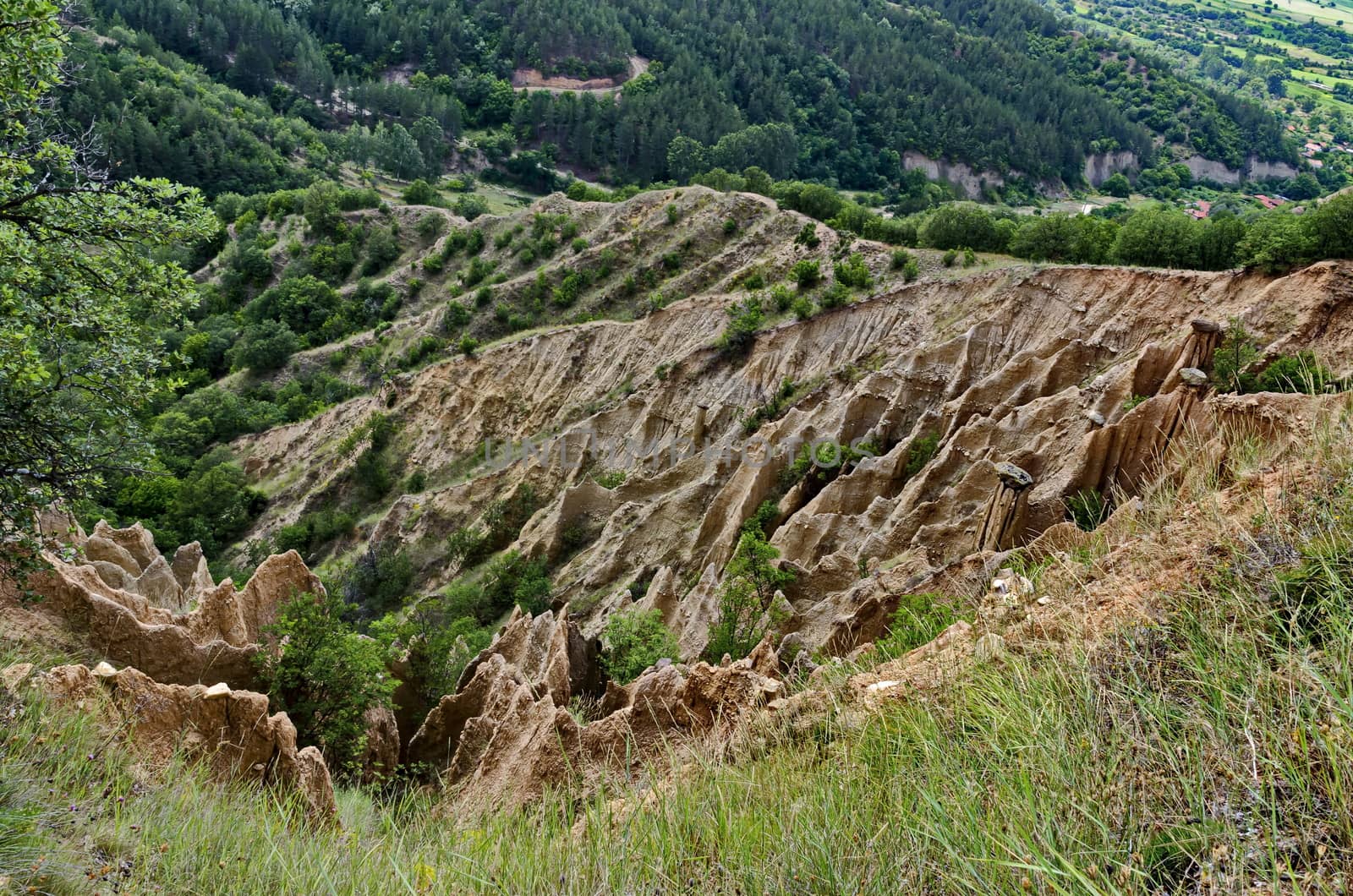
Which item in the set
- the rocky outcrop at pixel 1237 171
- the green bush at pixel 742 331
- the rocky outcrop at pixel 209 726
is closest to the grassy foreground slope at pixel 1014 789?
the rocky outcrop at pixel 209 726

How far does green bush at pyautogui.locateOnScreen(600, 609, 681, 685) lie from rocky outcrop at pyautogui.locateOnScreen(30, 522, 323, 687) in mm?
8529

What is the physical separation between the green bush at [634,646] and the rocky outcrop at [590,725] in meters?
4.16

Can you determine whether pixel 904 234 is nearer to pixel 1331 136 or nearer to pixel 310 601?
pixel 310 601

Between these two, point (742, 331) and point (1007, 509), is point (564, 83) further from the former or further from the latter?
point (1007, 509)

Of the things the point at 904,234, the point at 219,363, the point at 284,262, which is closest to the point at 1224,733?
the point at 904,234

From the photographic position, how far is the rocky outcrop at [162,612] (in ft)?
52.9

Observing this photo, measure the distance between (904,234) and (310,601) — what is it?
36463mm

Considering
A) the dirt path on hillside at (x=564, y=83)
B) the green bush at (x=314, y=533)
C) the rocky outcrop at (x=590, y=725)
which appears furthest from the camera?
the dirt path on hillside at (x=564, y=83)

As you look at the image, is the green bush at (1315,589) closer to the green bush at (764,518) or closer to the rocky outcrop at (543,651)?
the rocky outcrop at (543,651)

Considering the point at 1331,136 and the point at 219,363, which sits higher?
the point at 1331,136

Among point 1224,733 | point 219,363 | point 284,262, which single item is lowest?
point 219,363

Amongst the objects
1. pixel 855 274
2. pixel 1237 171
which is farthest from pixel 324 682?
pixel 1237 171

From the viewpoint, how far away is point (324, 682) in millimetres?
17562

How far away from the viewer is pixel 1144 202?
4985 inches
